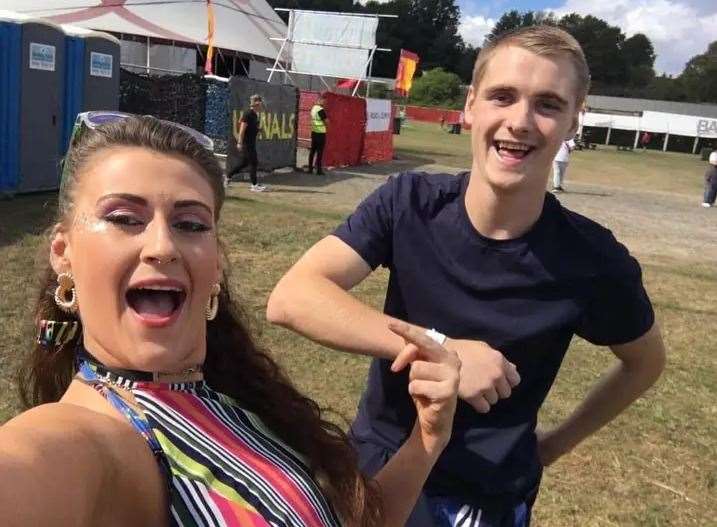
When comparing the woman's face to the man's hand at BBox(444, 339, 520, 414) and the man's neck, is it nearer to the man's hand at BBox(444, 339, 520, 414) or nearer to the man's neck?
the man's hand at BBox(444, 339, 520, 414)

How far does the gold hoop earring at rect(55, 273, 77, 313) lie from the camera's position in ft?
4.89

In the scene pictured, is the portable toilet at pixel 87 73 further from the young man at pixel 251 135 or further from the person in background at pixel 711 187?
the person in background at pixel 711 187

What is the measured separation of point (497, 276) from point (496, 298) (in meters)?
0.06

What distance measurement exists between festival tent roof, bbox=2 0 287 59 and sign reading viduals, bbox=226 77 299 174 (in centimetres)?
1607

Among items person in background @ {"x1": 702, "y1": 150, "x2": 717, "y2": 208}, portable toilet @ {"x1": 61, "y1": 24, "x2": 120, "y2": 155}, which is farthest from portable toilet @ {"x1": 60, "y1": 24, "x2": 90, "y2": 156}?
person in background @ {"x1": 702, "y1": 150, "x2": 717, "y2": 208}

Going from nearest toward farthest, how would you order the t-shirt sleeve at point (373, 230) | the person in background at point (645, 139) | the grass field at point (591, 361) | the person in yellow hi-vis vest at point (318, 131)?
1. the t-shirt sleeve at point (373, 230)
2. the grass field at point (591, 361)
3. the person in yellow hi-vis vest at point (318, 131)
4. the person in background at point (645, 139)

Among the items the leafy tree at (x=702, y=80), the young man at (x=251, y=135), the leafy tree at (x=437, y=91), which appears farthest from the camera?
the leafy tree at (x=702, y=80)

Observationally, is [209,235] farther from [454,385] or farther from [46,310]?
[454,385]

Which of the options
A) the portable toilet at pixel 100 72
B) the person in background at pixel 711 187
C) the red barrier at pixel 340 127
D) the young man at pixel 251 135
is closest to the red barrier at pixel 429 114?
the red barrier at pixel 340 127

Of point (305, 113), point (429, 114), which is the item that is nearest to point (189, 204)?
point (305, 113)

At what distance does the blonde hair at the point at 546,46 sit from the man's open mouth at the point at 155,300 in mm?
1057

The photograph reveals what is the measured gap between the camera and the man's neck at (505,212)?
181 centimetres

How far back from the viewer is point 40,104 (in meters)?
10.4

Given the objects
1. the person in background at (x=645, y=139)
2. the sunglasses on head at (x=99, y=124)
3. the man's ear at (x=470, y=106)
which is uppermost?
the person in background at (x=645, y=139)
